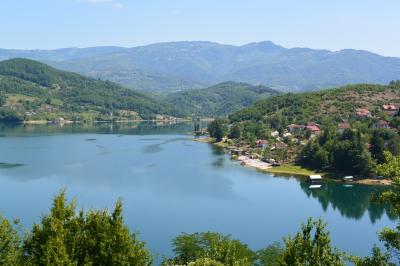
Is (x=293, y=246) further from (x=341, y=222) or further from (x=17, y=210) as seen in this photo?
(x=17, y=210)

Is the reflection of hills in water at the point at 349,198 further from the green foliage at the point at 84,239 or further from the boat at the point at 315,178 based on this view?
the green foliage at the point at 84,239

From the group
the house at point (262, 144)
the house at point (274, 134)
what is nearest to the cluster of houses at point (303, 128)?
the house at point (274, 134)

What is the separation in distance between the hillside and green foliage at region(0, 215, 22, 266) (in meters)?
109

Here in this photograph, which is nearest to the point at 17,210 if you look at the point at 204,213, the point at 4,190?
the point at 4,190

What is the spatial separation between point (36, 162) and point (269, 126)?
60396mm

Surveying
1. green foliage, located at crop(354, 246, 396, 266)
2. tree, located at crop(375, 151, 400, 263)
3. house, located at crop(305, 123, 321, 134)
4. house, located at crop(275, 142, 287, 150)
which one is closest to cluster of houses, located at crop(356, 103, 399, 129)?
house, located at crop(305, 123, 321, 134)

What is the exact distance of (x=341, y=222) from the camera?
56.7m

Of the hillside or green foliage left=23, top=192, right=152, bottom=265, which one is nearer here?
green foliage left=23, top=192, right=152, bottom=265

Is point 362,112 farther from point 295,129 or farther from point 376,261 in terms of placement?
point 376,261

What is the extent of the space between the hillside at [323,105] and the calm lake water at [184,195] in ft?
92.3

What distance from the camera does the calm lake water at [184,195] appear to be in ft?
169

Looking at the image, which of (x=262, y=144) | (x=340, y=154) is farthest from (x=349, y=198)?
(x=262, y=144)

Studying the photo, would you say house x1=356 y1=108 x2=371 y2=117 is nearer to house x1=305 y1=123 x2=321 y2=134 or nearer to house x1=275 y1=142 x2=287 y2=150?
house x1=305 y1=123 x2=321 y2=134

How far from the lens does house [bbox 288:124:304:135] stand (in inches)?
4692
